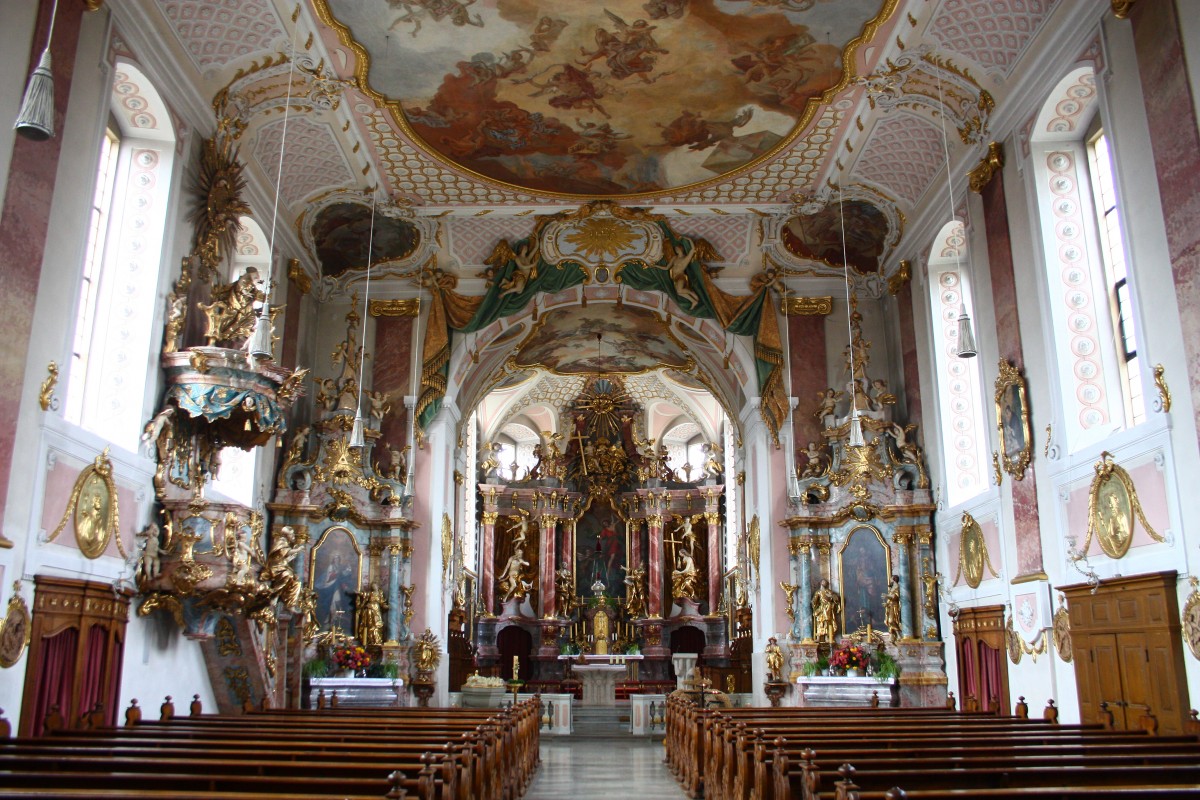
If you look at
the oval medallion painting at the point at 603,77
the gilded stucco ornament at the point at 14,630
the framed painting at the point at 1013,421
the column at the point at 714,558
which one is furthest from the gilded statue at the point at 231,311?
the column at the point at 714,558

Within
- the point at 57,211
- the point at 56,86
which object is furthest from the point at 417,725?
the point at 56,86

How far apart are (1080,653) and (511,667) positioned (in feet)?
72.2

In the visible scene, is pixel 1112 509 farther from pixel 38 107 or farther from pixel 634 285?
pixel 634 285

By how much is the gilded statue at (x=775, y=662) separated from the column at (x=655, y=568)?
555 inches

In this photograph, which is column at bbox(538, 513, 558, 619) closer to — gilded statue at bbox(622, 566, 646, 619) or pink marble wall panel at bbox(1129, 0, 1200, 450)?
gilded statue at bbox(622, 566, 646, 619)

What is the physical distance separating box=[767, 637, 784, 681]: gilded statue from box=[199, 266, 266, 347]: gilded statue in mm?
10831

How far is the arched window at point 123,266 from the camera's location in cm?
1155

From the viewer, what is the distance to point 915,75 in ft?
46.0

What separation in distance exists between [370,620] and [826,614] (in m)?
8.20

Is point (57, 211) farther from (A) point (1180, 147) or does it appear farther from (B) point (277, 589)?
(A) point (1180, 147)

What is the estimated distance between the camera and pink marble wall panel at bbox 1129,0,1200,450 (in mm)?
9234

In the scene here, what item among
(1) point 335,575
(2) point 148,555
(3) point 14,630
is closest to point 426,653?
(1) point 335,575

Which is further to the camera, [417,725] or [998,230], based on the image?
[998,230]

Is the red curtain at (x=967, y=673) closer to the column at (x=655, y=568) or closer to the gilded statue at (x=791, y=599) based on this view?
the gilded statue at (x=791, y=599)
